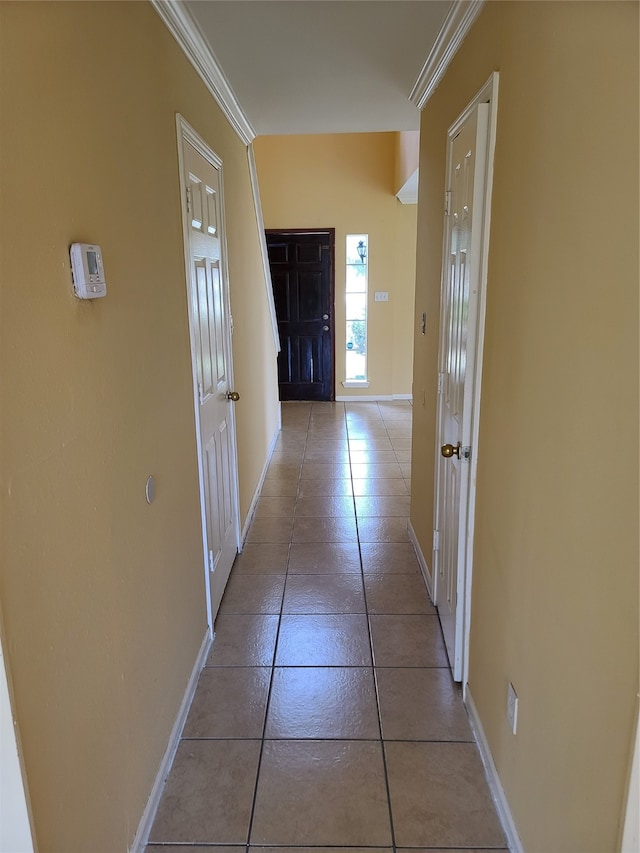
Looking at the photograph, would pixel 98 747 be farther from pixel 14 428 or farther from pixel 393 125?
pixel 393 125

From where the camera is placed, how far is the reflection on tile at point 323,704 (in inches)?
80.0

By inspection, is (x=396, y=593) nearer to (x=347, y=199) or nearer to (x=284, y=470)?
(x=284, y=470)

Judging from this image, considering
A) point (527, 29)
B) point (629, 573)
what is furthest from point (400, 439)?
point (629, 573)

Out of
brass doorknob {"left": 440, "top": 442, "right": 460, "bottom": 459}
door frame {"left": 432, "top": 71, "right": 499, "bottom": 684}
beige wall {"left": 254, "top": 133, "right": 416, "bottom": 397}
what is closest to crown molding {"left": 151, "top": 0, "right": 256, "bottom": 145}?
door frame {"left": 432, "top": 71, "right": 499, "bottom": 684}

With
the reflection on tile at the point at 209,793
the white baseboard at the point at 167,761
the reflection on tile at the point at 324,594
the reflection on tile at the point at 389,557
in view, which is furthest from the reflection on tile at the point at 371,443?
the reflection on tile at the point at 209,793

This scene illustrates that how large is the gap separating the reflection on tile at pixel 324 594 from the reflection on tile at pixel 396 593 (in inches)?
2.2

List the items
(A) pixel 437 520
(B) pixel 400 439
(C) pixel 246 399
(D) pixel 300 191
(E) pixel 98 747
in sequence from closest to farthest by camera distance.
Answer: (E) pixel 98 747
(A) pixel 437 520
(C) pixel 246 399
(B) pixel 400 439
(D) pixel 300 191

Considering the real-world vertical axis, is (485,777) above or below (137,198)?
below

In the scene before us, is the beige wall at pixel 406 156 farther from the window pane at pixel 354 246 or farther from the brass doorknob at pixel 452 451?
the brass doorknob at pixel 452 451

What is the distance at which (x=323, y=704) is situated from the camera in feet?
7.07

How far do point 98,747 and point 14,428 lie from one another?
0.82 metres

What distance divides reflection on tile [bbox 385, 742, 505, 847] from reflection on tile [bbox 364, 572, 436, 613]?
82 centimetres

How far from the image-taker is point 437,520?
2646 millimetres

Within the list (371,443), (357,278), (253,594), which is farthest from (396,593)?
(357,278)
